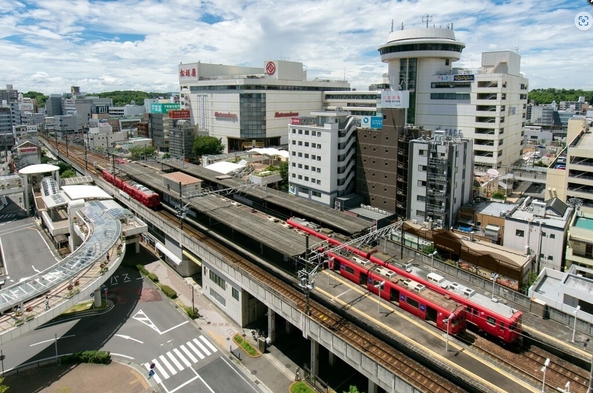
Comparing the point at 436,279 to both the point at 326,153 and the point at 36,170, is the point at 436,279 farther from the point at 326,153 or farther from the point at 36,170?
the point at 36,170

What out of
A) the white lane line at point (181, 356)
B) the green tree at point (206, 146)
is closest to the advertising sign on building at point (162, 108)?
the green tree at point (206, 146)

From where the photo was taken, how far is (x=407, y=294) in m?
31.4

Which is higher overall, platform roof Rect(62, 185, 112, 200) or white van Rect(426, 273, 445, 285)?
platform roof Rect(62, 185, 112, 200)

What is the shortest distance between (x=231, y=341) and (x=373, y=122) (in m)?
38.6

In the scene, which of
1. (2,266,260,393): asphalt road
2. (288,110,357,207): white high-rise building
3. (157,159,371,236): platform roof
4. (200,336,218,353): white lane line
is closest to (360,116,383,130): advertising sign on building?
(288,110,357,207): white high-rise building

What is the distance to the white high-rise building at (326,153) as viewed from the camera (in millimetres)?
62250

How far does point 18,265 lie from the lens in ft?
179

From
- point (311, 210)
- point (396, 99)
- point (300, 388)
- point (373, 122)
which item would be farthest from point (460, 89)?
point (300, 388)

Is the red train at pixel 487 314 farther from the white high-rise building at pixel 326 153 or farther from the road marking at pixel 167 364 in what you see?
the white high-rise building at pixel 326 153

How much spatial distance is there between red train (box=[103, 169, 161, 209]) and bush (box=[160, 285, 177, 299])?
17733 mm

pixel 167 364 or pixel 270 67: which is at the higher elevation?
pixel 270 67

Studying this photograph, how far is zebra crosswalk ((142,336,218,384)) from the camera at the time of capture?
110 feet

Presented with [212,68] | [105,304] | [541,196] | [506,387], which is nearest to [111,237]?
[105,304]

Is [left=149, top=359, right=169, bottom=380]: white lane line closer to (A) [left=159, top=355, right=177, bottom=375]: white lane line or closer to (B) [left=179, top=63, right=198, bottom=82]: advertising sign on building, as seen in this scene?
(A) [left=159, top=355, right=177, bottom=375]: white lane line
